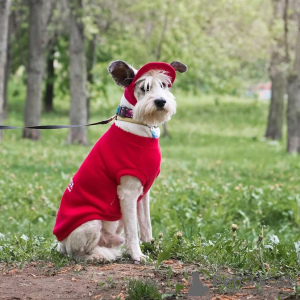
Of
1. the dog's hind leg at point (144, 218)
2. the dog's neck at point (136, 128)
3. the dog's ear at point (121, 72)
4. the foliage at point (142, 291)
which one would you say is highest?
the dog's ear at point (121, 72)

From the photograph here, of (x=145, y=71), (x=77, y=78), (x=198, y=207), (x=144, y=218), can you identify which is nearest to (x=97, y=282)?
(x=144, y=218)

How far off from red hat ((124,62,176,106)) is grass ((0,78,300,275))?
120cm

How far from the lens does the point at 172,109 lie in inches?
191

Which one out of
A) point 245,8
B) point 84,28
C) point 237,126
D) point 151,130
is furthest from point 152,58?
point 151,130

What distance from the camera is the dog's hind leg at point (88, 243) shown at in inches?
199

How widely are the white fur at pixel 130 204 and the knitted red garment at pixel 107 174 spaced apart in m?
0.06

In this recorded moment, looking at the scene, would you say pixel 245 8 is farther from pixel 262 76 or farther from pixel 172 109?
pixel 172 109

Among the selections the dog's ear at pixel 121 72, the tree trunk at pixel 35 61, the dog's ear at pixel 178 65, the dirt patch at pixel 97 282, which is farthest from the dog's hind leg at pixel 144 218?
the tree trunk at pixel 35 61

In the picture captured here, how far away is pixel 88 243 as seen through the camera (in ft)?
16.6

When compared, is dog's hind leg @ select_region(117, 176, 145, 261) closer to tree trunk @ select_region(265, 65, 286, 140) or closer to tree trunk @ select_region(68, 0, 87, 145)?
tree trunk @ select_region(68, 0, 87, 145)

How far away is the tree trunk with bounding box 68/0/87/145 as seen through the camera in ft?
61.8

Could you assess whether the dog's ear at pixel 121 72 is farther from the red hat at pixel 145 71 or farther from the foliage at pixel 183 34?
the foliage at pixel 183 34

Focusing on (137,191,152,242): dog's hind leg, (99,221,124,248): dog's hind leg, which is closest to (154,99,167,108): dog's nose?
(137,191,152,242): dog's hind leg

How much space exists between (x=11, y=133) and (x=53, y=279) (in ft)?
57.3
